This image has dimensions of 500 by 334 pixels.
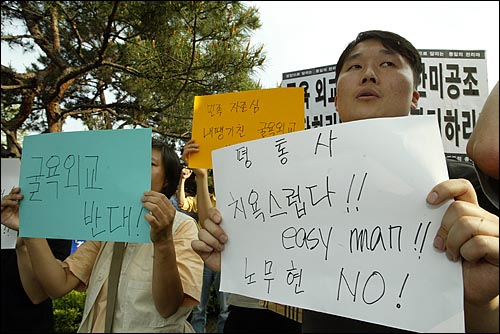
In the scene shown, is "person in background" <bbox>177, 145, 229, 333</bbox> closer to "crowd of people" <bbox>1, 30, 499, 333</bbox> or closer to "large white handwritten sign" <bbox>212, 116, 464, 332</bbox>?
"crowd of people" <bbox>1, 30, 499, 333</bbox>

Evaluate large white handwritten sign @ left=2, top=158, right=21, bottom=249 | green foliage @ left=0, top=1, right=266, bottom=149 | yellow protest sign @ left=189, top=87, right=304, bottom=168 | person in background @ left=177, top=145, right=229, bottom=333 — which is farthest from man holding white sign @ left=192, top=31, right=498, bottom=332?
green foliage @ left=0, top=1, right=266, bottom=149

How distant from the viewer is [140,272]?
99 centimetres

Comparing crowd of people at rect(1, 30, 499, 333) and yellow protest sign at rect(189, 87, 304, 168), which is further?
yellow protest sign at rect(189, 87, 304, 168)

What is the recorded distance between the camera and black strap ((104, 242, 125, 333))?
36.3 inches

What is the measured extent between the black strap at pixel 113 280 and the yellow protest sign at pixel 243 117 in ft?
1.70

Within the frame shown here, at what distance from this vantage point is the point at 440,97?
1872 mm

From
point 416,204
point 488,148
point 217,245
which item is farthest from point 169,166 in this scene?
point 488,148

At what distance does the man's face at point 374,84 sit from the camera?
87 centimetres

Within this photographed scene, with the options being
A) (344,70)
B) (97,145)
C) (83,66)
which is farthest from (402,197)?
(83,66)

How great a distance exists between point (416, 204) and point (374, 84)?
1.23 feet

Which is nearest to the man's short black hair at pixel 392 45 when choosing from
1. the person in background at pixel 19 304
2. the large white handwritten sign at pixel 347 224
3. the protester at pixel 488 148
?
the large white handwritten sign at pixel 347 224

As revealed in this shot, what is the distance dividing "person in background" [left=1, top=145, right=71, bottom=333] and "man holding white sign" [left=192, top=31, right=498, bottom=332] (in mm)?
674

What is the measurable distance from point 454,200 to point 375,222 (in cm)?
12

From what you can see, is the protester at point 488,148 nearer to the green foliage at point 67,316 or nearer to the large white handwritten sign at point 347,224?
the large white handwritten sign at point 347,224
